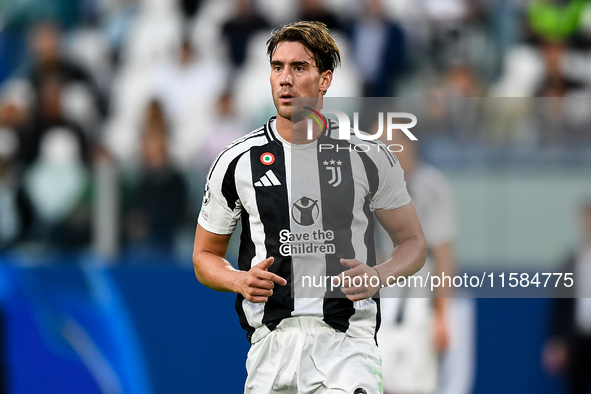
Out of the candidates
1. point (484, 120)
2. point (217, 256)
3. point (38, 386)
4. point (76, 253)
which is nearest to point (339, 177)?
point (217, 256)

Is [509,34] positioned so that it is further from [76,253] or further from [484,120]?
[76,253]

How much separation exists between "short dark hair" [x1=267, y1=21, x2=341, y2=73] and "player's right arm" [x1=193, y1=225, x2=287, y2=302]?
939mm

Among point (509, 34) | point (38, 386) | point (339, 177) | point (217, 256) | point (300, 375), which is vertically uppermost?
point (509, 34)

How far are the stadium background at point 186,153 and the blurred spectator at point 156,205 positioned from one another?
0.01 meters

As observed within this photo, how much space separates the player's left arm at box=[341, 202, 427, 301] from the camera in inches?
Result: 153

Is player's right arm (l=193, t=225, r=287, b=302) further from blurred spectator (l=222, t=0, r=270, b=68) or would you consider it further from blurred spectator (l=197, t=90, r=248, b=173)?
blurred spectator (l=222, t=0, r=270, b=68)

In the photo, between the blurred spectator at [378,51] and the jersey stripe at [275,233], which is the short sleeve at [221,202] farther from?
the blurred spectator at [378,51]

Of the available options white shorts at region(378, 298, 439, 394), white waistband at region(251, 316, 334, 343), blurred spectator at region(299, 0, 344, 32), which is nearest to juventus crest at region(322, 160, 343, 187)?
white waistband at region(251, 316, 334, 343)

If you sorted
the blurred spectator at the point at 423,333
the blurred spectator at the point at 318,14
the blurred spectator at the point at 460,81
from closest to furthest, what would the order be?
the blurred spectator at the point at 423,333 < the blurred spectator at the point at 460,81 < the blurred spectator at the point at 318,14

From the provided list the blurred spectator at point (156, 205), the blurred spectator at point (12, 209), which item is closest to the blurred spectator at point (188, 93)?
the blurred spectator at point (156, 205)

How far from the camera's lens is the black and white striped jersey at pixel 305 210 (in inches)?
159

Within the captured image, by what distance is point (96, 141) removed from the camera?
9602mm

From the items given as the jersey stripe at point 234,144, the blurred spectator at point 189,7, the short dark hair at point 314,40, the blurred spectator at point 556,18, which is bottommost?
the jersey stripe at point 234,144

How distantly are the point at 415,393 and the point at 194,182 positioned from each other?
8.20ft
